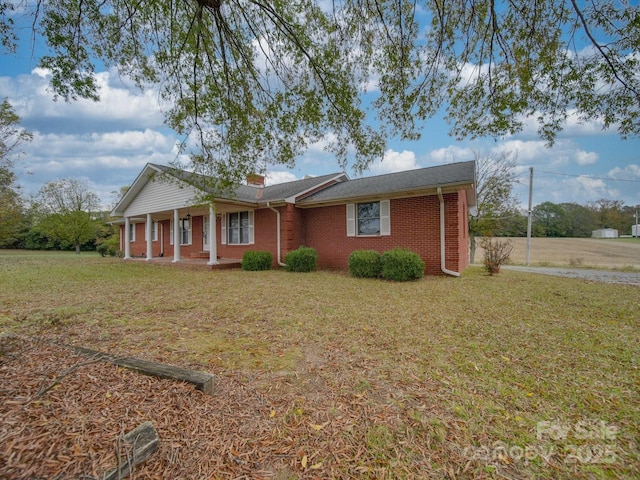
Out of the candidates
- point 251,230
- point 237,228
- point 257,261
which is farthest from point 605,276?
point 237,228

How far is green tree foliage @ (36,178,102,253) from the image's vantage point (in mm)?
23566

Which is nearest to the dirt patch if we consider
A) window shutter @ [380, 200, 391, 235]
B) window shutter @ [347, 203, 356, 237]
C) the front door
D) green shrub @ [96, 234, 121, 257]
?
window shutter @ [380, 200, 391, 235]

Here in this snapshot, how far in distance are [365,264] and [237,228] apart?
774cm

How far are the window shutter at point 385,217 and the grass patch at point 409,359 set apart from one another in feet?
13.1

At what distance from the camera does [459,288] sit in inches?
295

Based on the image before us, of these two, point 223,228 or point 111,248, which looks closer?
point 223,228

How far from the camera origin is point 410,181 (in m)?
10.6

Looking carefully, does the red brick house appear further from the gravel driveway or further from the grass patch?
the gravel driveway

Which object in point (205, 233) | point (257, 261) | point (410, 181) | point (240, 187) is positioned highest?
point (240, 187)

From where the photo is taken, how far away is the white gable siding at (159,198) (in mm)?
13430

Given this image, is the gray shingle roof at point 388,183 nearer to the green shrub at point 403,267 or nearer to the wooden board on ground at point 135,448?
the green shrub at point 403,267

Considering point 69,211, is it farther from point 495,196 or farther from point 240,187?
point 495,196

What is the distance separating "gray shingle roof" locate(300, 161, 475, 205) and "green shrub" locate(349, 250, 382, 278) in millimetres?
2283

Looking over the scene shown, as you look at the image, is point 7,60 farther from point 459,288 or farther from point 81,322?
point 459,288
